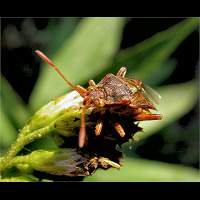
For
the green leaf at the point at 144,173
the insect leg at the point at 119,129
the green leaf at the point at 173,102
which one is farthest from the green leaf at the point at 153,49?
the insect leg at the point at 119,129

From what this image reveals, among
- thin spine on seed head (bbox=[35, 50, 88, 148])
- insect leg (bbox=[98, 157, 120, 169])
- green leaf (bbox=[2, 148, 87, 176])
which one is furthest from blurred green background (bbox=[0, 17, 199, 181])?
thin spine on seed head (bbox=[35, 50, 88, 148])

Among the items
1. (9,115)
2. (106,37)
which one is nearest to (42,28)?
(106,37)

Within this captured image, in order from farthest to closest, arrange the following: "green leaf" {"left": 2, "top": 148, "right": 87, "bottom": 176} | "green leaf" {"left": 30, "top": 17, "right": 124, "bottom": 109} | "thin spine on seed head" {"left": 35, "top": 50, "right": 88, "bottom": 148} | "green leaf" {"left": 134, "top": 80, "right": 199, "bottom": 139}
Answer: "green leaf" {"left": 134, "top": 80, "right": 199, "bottom": 139}
"green leaf" {"left": 30, "top": 17, "right": 124, "bottom": 109}
"green leaf" {"left": 2, "top": 148, "right": 87, "bottom": 176}
"thin spine on seed head" {"left": 35, "top": 50, "right": 88, "bottom": 148}

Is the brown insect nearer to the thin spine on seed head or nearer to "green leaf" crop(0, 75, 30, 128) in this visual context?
the thin spine on seed head

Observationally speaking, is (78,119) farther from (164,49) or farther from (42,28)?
(42,28)

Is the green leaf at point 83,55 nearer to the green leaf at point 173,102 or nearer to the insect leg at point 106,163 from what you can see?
the green leaf at point 173,102

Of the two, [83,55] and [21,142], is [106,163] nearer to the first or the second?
[21,142]
